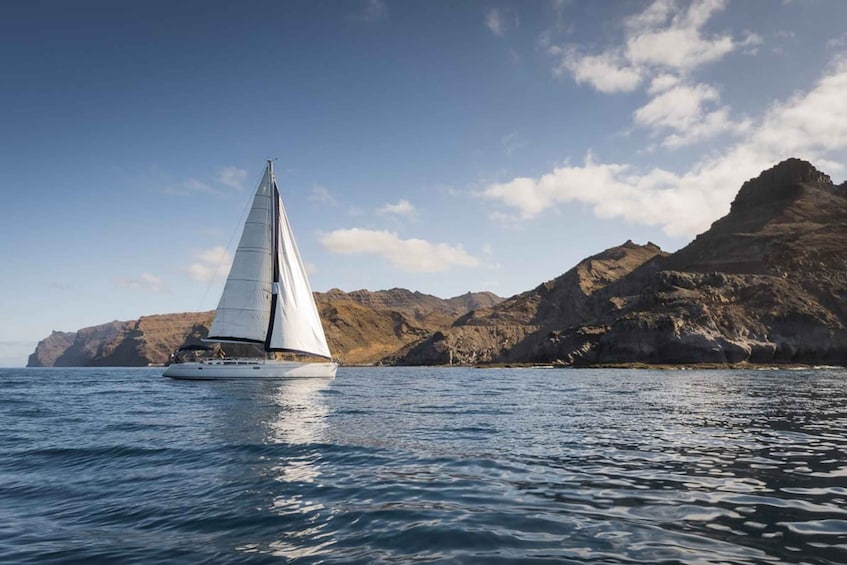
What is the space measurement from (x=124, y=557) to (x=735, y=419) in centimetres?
2347

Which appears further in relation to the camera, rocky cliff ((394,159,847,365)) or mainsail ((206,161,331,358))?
rocky cliff ((394,159,847,365))

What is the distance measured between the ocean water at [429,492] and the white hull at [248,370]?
36690 millimetres

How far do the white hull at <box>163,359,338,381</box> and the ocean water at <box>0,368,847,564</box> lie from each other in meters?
36.7

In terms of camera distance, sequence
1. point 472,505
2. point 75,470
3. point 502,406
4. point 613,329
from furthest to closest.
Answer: point 613,329 < point 502,406 < point 75,470 < point 472,505

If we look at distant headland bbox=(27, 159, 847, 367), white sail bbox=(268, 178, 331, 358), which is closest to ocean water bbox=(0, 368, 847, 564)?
white sail bbox=(268, 178, 331, 358)

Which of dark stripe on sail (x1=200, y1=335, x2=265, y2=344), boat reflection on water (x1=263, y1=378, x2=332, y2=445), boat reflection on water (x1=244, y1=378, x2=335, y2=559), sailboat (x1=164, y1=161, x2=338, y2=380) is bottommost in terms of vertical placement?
boat reflection on water (x1=263, y1=378, x2=332, y2=445)

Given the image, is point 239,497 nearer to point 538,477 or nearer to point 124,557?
point 124,557

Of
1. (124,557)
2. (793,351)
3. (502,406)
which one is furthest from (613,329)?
(124,557)

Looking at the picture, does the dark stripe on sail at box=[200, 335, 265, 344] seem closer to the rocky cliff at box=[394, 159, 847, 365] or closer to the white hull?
the white hull

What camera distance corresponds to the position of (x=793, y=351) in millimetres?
115562

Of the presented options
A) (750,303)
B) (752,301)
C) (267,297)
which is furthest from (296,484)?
(752,301)

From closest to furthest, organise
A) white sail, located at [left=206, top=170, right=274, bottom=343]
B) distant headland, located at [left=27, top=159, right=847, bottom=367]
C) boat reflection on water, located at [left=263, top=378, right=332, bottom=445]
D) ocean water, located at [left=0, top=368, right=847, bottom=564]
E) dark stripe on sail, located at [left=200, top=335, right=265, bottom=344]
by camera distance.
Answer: ocean water, located at [left=0, top=368, right=847, bottom=564] < boat reflection on water, located at [left=263, top=378, right=332, bottom=445] < white sail, located at [left=206, top=170, right=274, bottom=343] < dark stripe on sail, located at [left=200, top=335, right=265, bottom=344] < distant headland, located at [left=27, top=159, right=847, bottom=367]

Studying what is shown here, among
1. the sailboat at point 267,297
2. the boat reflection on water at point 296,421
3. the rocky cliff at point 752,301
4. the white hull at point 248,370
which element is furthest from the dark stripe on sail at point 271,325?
the rocky cliff at point 752,301

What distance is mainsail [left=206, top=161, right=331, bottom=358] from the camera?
56.5 metres
